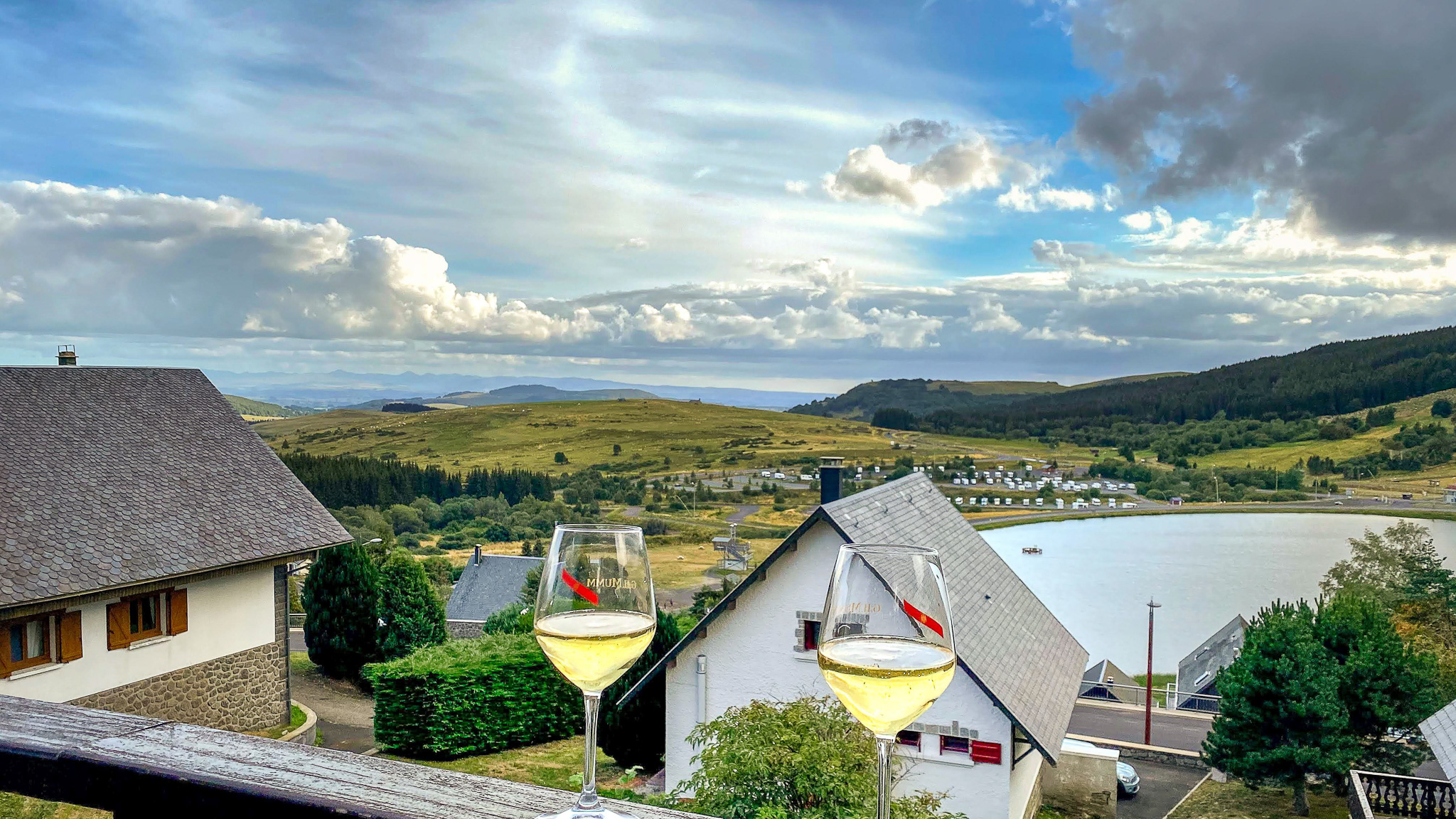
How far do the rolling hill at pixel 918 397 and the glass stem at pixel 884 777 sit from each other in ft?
403

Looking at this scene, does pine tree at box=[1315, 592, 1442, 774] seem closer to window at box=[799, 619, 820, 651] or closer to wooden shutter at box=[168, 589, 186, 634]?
window at box=[799, 619, 820, 651]

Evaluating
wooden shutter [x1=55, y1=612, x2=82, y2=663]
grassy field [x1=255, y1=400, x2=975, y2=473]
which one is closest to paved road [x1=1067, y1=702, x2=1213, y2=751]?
wooden shutter [x1=55, y1=612, x2=82, y2=663]

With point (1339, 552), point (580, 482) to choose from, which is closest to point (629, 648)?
point (1339, 552)

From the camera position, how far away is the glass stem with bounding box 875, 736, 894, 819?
3.71 feet

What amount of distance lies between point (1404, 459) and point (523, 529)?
7550 cm

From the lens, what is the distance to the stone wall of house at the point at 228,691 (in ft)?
42.8

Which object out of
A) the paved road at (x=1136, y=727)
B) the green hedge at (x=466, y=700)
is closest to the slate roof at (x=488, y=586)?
the green hedge at (x=466, y=700)

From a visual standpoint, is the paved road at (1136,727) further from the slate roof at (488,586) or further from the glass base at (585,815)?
the glass base at (585,815)

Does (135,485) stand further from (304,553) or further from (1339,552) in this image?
(1339,552)

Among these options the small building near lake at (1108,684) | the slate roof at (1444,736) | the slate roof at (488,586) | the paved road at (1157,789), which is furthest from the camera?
the slate roof at (488,586)

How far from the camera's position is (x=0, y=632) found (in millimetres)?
11227

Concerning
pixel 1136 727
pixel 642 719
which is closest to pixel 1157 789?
pixel 1136 727

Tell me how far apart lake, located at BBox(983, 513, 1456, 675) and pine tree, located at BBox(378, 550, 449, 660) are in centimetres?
2641

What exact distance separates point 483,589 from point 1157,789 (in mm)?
29314
